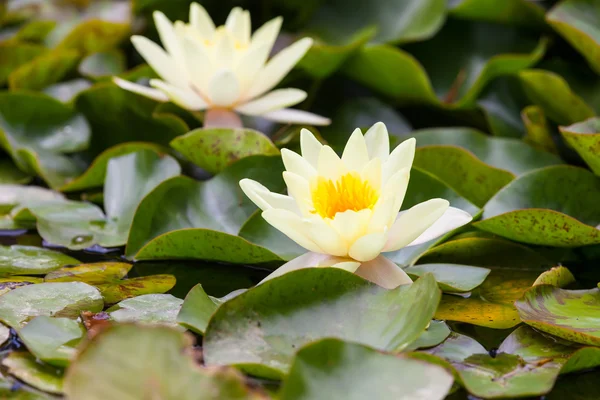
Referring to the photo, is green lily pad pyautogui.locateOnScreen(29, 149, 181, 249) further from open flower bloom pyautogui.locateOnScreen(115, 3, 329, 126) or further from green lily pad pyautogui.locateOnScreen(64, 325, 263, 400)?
green lily pad pyautogui.locateOnScreen(64, 325, 263, 400)

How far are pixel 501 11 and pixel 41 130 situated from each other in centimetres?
113

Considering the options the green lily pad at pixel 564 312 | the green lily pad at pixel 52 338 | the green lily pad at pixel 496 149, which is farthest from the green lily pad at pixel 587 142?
the green lily pad at pixel 52 338

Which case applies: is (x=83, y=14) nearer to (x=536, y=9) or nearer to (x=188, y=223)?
(x=188, y=223)

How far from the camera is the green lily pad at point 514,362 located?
0.72 m

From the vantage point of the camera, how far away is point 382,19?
179 centimetres

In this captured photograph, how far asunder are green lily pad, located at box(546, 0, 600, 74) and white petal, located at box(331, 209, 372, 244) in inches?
34.4

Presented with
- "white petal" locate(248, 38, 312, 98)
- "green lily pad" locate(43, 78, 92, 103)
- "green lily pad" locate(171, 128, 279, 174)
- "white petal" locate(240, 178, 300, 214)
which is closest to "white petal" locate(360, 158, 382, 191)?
"white petal" locate(240, 178, 300, 214)

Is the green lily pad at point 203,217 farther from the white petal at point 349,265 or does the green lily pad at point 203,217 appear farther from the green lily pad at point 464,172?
the green lily pad at point 464,172

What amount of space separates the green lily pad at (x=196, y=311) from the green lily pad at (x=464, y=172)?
534 millimetres

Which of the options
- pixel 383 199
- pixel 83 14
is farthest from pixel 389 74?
pixel 83 14

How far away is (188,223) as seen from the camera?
110 cm

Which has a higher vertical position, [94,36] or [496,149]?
[94,36]

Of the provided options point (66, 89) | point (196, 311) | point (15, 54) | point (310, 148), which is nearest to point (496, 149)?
point (310, 148)

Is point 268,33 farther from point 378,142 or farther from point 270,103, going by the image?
point 378,142
